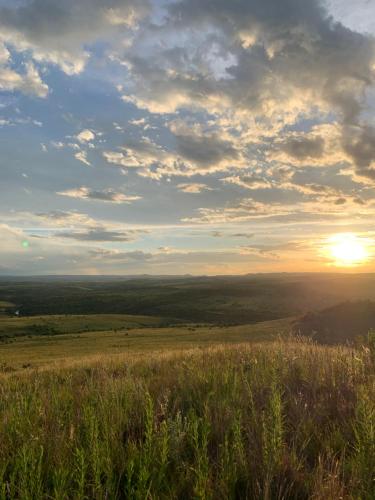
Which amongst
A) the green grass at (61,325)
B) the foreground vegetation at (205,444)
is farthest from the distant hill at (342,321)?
the green grass at (61,325)

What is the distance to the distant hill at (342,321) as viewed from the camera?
4431 cm

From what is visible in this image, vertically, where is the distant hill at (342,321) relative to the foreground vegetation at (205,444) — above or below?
below

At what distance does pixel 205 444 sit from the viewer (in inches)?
111

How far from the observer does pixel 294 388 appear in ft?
17.9

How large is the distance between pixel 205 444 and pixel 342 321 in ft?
161

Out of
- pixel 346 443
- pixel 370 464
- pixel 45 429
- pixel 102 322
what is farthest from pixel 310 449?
pixel 102 322

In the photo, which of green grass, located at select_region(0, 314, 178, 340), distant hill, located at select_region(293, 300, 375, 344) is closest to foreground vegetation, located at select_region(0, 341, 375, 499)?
distant hill, located at select_region(293, 300, 375, 344)

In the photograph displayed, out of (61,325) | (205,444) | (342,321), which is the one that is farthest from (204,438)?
(61,325)

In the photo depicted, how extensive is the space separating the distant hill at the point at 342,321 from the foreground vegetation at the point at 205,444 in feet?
131

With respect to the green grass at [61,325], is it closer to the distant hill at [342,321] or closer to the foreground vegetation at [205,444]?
the distant hill at [342,321]

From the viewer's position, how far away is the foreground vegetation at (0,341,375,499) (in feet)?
8.82

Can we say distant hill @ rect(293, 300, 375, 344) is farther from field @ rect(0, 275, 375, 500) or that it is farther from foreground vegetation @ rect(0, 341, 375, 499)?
foreground vegetation @ rect(0, 341, 375, 499)

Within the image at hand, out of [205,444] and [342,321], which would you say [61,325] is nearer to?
[342,321]

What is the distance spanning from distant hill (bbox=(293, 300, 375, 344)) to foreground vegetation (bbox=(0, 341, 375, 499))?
40.0m
